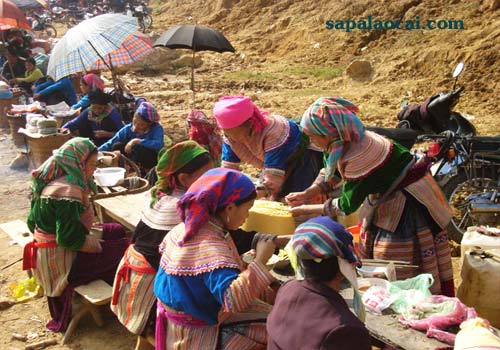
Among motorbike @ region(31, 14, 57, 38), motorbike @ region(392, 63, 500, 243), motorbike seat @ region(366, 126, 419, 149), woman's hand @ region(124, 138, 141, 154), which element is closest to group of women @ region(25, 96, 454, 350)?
motorbike seat @ region(366, 126, 419, 149)

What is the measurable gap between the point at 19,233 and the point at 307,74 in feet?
40.3

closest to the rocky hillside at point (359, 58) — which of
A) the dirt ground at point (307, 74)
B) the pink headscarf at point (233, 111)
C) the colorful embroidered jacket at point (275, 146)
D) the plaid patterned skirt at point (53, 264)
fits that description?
the dirt ground at point (307, 74)

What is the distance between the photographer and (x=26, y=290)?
5176 mm

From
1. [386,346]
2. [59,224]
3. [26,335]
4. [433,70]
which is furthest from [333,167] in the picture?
[433,70]

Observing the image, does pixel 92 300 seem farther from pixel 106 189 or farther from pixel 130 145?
pixel 130 145

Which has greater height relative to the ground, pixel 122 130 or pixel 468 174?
pixel 122 130

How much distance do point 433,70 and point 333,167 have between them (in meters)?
11.1

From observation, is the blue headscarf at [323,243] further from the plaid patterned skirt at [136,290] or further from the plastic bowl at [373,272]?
the plaid patterned skirt at [136,290]

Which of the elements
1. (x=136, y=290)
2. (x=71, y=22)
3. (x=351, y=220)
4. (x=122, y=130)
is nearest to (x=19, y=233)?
(x=122, y=130)

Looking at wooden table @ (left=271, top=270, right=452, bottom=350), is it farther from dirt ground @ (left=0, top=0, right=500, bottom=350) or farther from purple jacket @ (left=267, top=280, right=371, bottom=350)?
dirt ground @ (left=0, top=0, right=500, bottom=350)

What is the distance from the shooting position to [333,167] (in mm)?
3352

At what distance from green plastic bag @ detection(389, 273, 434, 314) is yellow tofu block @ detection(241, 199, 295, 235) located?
34.4 inches

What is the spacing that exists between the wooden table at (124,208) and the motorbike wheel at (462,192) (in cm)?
313

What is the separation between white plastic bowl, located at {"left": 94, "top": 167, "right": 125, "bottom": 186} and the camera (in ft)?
18.9
